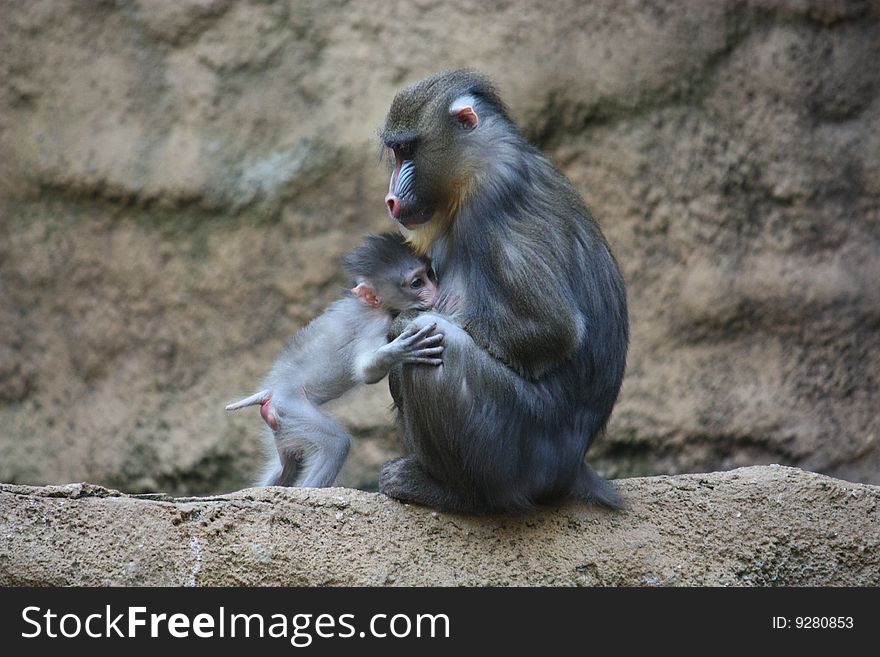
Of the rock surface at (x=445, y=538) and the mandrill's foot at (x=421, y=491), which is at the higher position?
the mandrill's foot at (x=421, y=491)

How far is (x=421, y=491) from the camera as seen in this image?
517cm

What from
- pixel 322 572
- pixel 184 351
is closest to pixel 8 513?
pixel 322 572

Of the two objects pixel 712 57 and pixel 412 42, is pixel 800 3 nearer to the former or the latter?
pixel 712 57

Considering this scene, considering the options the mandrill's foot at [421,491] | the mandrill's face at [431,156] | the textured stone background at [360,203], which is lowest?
the mandrill's foot at [421,491]

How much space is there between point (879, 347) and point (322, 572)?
4.89 m

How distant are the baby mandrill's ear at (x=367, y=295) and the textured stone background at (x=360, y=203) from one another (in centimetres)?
298

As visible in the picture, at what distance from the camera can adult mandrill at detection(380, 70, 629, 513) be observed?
491 centimetres

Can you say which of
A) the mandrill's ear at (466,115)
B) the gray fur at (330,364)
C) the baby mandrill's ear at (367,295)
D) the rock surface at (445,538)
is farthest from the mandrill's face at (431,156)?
the rock surface at (445,538)

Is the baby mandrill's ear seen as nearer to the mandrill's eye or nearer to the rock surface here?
the mandrill's eye

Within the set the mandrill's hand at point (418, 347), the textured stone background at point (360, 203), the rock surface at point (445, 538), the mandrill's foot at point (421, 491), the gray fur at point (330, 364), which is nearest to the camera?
the rock surface at point (445, 538)

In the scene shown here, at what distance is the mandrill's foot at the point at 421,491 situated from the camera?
516cm

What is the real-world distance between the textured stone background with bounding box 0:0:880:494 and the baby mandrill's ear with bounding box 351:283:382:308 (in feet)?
9.77

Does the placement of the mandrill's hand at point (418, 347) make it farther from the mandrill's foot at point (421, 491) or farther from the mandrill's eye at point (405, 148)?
the mandrill's eye at point (405, 148)

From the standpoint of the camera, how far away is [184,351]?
870cm
